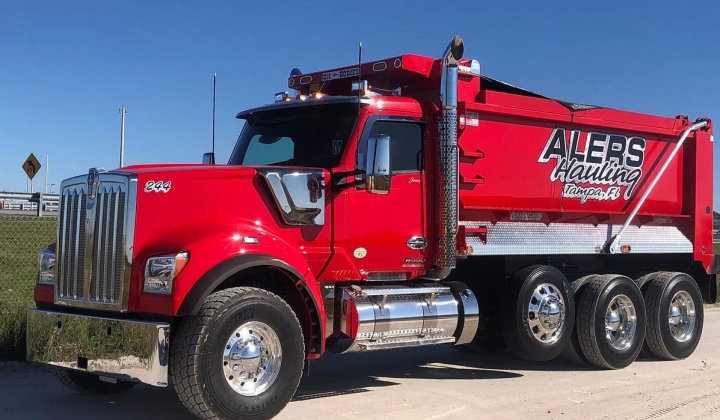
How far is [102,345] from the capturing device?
5.88 metres

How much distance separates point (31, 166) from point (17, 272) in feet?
37.9

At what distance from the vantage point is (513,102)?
27.8 feet

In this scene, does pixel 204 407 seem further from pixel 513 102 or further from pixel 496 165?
pixel 513 102

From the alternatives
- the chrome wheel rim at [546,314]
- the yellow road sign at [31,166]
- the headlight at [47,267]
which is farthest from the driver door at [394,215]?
the yellow road sign at [31,166]

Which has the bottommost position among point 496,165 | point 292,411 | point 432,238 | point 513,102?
point 292,411

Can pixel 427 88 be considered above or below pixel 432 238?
above

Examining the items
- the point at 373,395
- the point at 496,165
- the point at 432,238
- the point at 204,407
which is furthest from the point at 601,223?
the point at 204,407

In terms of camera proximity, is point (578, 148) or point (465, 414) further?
point (578, 148)

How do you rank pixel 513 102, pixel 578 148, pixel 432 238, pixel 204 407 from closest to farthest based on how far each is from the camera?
pixel 204 407, pixel 432 238, pixel 513 102, pixel 578 148

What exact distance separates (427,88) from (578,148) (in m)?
2.17

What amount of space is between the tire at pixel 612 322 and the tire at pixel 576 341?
45mm

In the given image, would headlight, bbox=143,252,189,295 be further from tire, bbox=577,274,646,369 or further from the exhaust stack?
tire, bbox=577,274,646,369

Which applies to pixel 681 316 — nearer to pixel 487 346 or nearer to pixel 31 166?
pixel 487 346

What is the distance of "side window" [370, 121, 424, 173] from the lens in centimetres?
748
